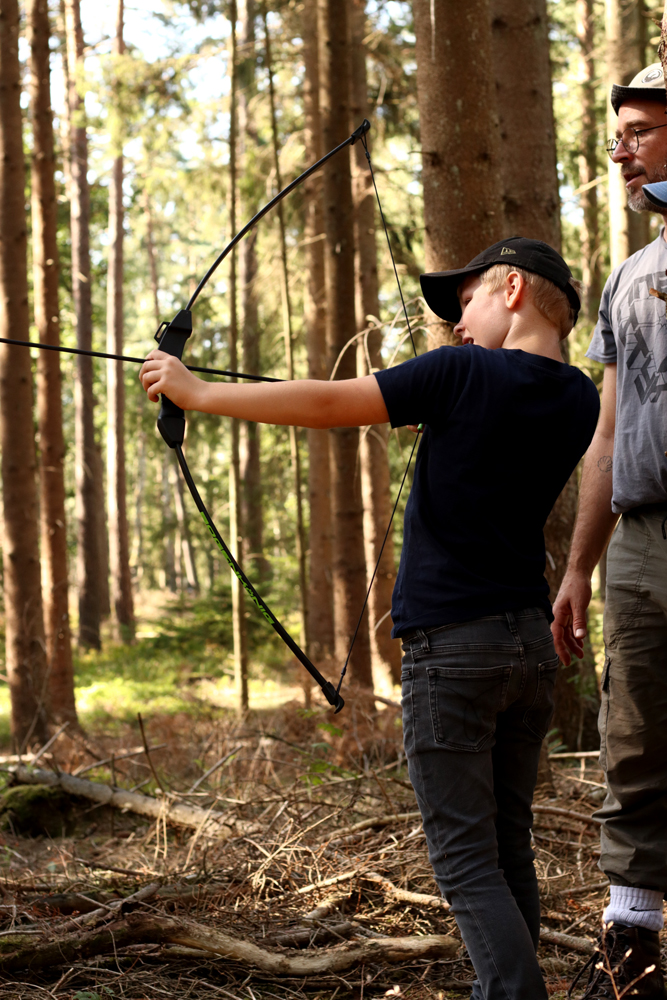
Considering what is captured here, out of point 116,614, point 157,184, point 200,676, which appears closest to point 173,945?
point 200,676

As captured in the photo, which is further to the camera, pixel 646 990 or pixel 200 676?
pixel 200 676

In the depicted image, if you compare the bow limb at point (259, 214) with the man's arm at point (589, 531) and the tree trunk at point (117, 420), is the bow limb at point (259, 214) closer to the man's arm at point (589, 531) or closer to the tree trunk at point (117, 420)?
the man's arm at point (589, 531)

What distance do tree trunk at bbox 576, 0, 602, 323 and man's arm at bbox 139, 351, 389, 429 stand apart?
9634 mm

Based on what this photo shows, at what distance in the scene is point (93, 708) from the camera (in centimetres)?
1222

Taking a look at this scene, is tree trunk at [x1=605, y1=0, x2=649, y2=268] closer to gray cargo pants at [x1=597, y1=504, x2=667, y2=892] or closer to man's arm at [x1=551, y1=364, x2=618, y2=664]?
man's arm at [x1=551, y1=364, x2=618, y2=664]

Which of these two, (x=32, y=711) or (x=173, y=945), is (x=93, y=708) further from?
(x=173, y=945)

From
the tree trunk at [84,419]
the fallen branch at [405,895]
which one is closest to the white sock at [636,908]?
the fallen branch at [405,895]

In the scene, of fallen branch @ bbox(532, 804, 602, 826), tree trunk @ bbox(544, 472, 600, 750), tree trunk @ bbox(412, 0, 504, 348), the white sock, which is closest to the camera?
the white sock

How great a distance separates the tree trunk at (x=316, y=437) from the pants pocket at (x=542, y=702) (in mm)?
9640

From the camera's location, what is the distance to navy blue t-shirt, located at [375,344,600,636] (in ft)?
6.95

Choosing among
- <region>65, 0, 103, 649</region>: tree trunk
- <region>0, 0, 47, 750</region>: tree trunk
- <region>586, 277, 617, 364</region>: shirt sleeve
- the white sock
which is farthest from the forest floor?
<region>65, 0, 103, 649</region>: tree trunk

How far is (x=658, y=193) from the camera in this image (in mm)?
2320

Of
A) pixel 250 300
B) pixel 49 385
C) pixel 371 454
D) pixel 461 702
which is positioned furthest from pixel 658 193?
pixel 250 300

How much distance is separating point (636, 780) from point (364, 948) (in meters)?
1.02
